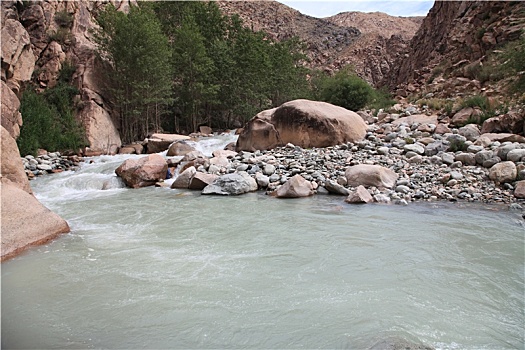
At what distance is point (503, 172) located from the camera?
653cm

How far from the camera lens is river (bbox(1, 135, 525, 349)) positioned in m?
2.36

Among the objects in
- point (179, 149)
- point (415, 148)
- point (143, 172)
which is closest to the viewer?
point (143, 172)

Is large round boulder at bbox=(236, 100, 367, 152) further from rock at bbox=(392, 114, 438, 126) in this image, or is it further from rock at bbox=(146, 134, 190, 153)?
rock at bbox=(146, 134, 190, 153)

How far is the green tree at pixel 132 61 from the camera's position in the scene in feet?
50.3

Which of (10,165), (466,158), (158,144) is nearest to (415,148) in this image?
(466,158)

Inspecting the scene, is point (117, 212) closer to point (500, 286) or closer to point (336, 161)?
point (336, 161)

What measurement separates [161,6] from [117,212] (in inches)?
842

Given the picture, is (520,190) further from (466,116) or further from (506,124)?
(466,116)

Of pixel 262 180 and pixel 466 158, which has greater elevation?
pixel 466 158

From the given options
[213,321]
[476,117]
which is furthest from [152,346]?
[476,117]

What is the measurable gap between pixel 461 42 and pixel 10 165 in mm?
21618

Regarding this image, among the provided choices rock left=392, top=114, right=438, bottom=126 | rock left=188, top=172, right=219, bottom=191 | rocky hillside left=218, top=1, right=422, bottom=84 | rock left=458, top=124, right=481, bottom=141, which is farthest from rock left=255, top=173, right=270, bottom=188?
rocky hillside left=218, top=1, right=422, bottom=84

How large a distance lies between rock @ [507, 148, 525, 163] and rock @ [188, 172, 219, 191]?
19.6 feet

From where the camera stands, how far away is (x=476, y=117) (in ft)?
33.7
